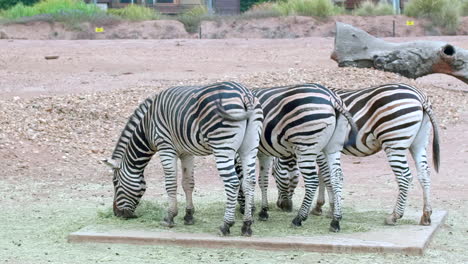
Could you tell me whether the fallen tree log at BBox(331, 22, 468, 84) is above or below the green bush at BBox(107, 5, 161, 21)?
below

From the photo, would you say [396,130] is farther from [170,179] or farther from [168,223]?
[168,223]

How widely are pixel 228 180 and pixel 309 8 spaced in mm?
26077

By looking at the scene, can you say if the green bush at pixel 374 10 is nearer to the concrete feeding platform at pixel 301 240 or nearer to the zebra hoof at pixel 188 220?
the zebra hoof at pixel 188 220

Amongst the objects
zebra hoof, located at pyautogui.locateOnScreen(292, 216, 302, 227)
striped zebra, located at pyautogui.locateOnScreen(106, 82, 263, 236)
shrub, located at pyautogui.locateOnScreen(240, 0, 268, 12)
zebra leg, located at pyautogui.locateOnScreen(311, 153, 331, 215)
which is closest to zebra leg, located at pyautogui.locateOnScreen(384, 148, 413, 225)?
zebra leg, located at pyautogui.locateOnScreen(311, 153, 331, 215)

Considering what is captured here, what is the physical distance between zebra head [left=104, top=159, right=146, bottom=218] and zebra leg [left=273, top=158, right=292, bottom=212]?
1.48 m

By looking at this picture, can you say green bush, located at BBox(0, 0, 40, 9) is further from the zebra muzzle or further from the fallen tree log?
the zebra muzzle

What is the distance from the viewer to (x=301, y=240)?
26.7 ft

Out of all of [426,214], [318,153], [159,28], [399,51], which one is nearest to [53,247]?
[318,153]

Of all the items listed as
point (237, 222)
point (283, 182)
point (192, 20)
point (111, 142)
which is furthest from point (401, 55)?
point (192, 20)

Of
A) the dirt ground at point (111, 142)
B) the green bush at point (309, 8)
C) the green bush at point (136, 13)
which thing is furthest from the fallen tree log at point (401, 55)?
the green bush at point (136, 13)

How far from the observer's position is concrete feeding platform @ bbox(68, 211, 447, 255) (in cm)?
789

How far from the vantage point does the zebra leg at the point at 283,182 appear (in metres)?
9.64

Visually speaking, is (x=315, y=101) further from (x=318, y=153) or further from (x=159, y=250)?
(x=159, y=250)

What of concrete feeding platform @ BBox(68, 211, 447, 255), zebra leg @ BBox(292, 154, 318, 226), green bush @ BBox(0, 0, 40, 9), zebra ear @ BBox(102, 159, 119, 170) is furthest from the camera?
green bush @ BBox(0, 0, 40, 9)
